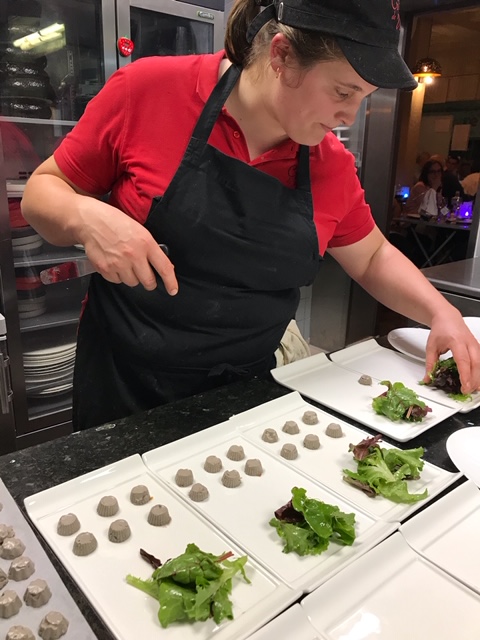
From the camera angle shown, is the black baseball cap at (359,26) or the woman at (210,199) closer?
the black baseball cap at (359,26)

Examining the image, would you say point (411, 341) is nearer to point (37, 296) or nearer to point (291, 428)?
point (291, 428)

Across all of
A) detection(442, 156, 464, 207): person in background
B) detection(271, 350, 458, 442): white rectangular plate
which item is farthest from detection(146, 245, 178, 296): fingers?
detection(442, 156, 464, 207): person in background

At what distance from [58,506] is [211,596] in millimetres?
294

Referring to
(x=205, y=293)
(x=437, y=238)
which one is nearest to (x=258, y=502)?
(x=205, y=293)

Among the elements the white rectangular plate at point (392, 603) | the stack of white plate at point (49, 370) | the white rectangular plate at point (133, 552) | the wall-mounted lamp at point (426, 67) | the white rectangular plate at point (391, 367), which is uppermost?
the wall-mounted lamp at point (426, 67)

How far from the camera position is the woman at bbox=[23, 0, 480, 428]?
1.00 m

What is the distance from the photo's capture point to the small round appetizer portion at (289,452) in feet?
3.08

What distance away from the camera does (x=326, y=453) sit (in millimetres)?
969

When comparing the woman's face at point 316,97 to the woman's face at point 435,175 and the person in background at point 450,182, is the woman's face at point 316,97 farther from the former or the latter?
the woman's face at point 435,175

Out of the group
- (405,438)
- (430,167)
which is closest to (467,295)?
(405,438)

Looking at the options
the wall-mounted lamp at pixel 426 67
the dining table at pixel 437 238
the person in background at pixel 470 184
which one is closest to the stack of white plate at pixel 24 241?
the dining table at pixel 437 238

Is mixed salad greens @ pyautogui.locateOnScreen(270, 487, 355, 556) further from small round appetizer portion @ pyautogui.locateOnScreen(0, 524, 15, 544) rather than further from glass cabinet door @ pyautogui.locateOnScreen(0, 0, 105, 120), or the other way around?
glass cabinet door @ pyautogui.locateOnScreen(0, 0, 105, 120)

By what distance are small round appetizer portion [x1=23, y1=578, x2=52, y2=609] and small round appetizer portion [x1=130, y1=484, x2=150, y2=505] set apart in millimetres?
197

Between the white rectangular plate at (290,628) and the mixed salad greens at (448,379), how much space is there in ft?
2.36
